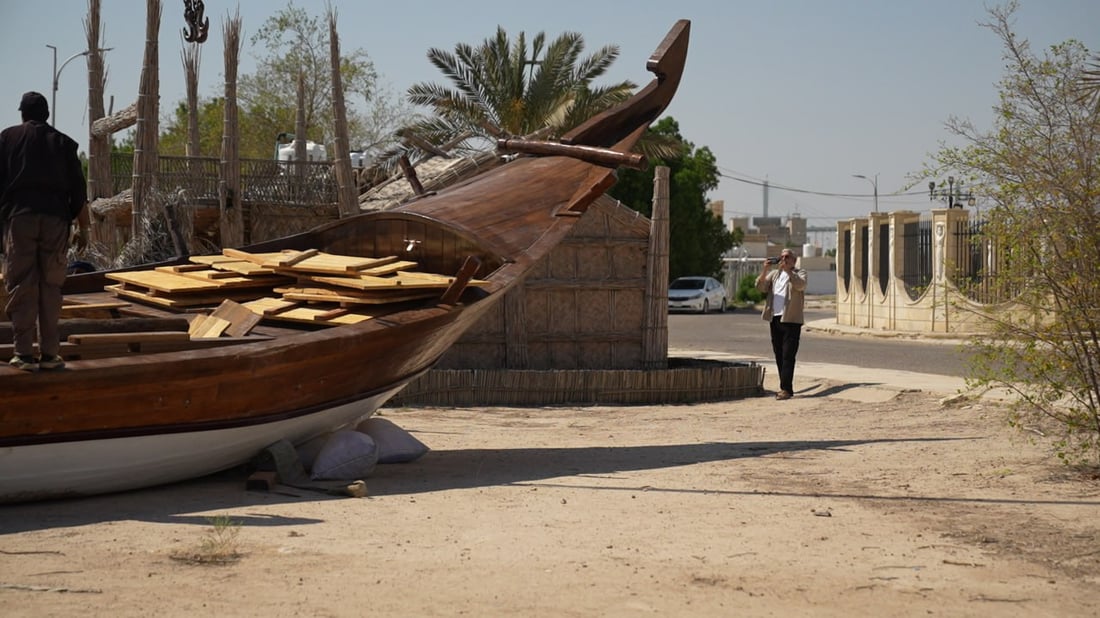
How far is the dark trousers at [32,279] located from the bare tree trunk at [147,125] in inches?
316

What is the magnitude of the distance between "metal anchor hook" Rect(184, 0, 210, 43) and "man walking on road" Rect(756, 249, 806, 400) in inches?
300

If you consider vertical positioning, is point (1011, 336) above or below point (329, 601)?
above

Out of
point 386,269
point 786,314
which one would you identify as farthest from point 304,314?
point 786,314

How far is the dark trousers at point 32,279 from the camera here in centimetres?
633

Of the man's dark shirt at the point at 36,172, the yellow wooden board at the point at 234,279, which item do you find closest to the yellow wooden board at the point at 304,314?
the yellow wooden board at the point at 234,279

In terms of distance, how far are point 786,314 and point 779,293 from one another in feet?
0.80

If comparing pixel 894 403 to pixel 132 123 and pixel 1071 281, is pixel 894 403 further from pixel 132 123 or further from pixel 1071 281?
pixel 132 123

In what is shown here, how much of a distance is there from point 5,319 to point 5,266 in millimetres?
1902

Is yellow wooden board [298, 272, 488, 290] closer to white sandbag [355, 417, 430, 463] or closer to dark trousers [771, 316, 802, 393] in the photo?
white sandbag [355, 417, 430, 463]

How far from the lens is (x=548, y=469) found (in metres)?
8.20

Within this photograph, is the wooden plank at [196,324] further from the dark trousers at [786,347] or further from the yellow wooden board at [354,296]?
the dark trousers at [786,347]

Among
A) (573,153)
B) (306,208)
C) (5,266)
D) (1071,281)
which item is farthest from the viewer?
(306,208)

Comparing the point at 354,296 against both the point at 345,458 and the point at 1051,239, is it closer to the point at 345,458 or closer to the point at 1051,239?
the point at 345,458

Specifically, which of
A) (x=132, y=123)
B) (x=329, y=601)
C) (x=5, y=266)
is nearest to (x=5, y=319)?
(x=5, y=266)
